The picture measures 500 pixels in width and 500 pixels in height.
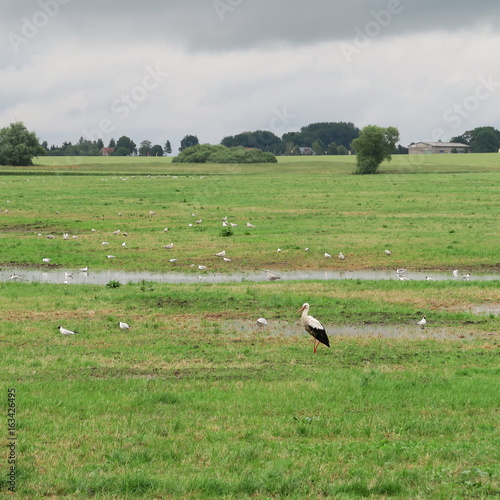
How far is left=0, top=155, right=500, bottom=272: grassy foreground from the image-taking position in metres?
34.1

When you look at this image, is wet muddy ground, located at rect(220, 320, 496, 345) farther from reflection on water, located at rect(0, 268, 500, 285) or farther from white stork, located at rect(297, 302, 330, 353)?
reflection on water, located at rect(0, 268, 500, 285)

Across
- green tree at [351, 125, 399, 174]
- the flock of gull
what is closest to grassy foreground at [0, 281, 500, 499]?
the flock of gull

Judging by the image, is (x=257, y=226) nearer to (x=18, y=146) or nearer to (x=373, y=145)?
(x=373, y=145)

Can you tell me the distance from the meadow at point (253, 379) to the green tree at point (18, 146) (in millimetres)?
105910

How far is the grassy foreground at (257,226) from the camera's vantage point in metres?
34.1

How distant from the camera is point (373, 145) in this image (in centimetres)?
12488

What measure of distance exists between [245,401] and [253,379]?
67.7 inches

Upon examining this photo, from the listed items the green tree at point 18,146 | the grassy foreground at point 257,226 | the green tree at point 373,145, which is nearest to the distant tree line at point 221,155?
the green tree at point 18,146

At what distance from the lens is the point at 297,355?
57.6ft

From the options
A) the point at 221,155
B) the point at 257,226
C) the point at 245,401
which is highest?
the point at 221,155

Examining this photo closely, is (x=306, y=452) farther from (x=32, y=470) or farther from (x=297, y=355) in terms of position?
(x=297, y=355)

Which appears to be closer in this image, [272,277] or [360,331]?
[360,331]

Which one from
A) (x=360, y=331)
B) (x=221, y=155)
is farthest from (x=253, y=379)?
(x=221, y=155)

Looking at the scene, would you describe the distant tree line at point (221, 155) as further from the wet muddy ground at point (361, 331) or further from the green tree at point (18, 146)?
the wet muddy ground at point (361, 331)
